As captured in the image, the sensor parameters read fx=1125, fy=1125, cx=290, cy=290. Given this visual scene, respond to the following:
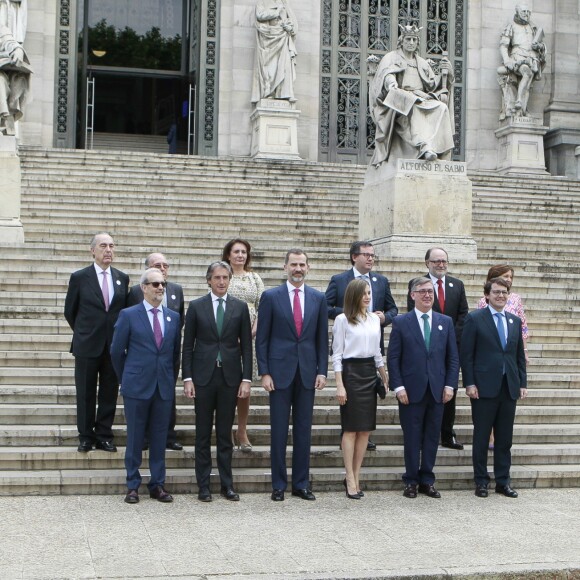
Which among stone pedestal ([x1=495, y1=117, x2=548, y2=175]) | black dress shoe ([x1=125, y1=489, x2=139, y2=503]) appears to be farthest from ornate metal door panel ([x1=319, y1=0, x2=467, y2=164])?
black dress shoe ([x1=125, y1=489, x2=139, y2=503])

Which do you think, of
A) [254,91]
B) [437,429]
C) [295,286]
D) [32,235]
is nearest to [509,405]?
[437,429]

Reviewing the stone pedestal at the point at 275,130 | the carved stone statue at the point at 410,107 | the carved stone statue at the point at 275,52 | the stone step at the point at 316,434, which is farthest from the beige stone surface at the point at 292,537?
the carved stone statue at the point at 275,52

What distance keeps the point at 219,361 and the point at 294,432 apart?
0.78 metres

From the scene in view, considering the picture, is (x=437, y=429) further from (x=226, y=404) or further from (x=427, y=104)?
(x=427, y=104)

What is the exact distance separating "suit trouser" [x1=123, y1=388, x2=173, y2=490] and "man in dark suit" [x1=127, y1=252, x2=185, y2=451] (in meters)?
0.66

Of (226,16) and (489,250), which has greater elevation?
(226,16)

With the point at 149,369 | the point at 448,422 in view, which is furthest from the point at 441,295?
the point at 149,369

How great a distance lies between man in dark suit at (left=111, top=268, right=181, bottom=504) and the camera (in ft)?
26.5

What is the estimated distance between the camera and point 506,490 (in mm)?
8562

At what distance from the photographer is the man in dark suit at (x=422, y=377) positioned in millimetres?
8500

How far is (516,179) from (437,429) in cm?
1268

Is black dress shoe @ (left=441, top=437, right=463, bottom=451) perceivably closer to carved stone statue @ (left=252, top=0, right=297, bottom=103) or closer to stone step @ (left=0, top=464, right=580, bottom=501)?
stone step @ (left=0, top=464, right=580, bottom=501)

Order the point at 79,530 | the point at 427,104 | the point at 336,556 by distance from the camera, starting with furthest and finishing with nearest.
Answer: the point at 427,104 < the point at 79,530 < the point at 336,556

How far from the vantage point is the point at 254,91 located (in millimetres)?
22188
